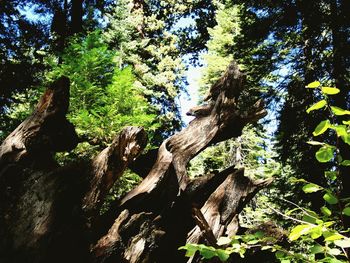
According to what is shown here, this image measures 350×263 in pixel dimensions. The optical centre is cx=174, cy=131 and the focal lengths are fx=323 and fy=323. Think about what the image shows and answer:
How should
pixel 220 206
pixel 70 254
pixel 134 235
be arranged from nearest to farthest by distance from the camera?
1. pixel 70 254
2. pixel 134 235
3. pixel 220 206

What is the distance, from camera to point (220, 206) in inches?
217

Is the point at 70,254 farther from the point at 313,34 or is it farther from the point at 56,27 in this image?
the point at 56,27

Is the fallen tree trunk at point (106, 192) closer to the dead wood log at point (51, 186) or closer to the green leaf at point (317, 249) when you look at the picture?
the dead wood log at point (51, 186)

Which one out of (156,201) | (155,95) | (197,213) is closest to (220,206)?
(197,213)

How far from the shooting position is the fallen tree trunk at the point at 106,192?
411 centimetres

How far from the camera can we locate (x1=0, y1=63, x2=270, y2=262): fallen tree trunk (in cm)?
411

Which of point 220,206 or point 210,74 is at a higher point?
point 210,74

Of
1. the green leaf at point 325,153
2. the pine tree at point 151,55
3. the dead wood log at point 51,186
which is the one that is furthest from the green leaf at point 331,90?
the pine tree at point 151,55

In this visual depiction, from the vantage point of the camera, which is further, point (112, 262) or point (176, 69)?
point (176, 69)

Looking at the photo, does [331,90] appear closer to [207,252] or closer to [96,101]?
[207,252]

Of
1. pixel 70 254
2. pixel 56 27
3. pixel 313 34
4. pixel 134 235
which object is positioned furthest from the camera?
pixel 56 27

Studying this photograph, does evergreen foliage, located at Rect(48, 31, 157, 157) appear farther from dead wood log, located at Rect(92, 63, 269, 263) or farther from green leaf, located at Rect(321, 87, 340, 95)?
green leaf, located at Rect(321, 87, 340, 95)

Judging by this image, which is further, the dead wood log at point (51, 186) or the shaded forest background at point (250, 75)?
the shaded forest background at point (250, 75)

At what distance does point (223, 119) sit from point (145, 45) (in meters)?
17.4
